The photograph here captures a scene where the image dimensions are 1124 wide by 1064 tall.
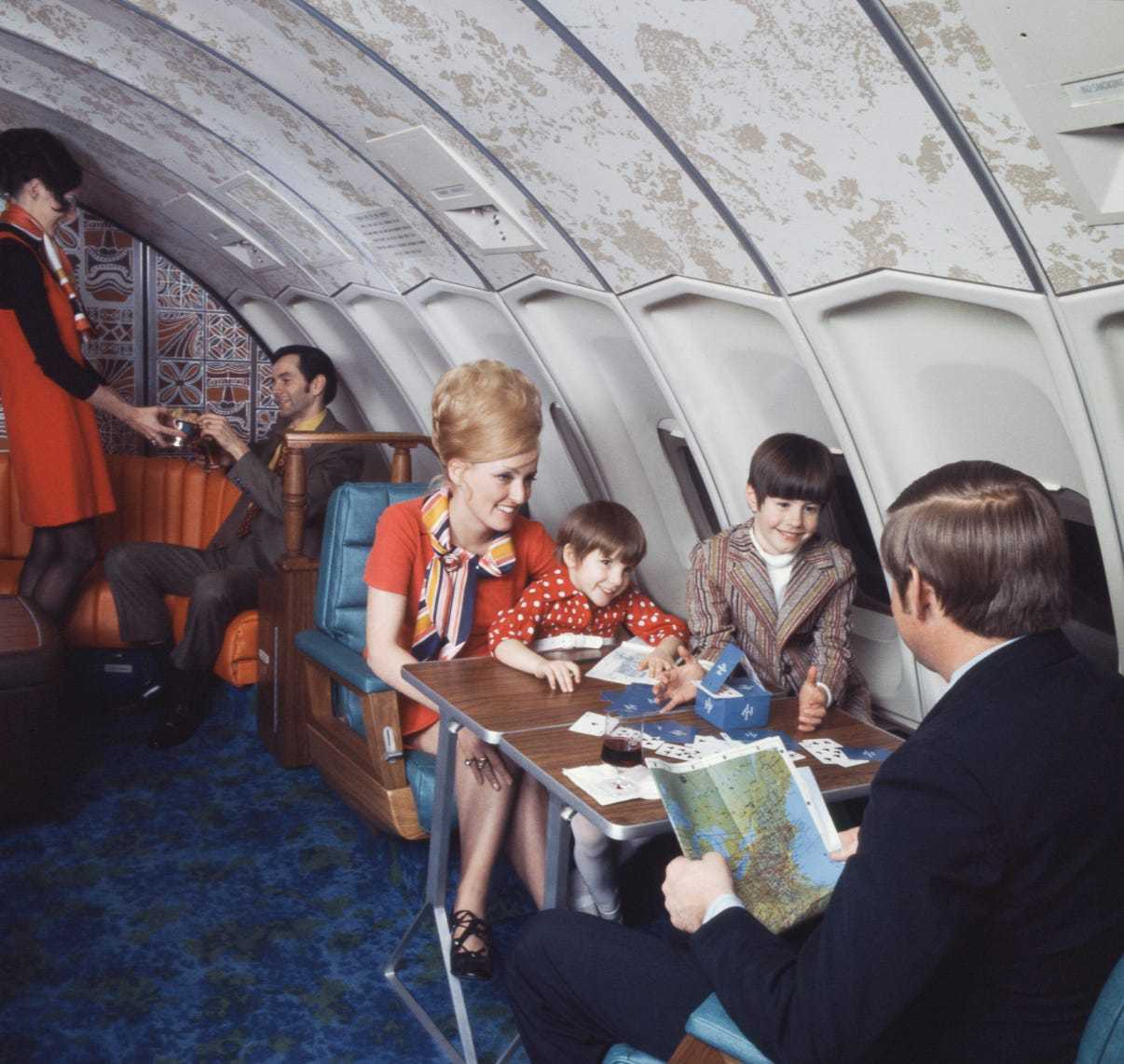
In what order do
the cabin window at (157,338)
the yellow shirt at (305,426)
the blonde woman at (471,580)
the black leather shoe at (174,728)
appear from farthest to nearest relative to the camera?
1. the cabin window at (157,338)
2. the yellow shirt at (305,426)
3. the black leather shoe at (174,728)
4. the blonde woman at (471,580)

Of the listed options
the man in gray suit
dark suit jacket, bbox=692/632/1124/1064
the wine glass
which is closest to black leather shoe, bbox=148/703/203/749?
the man in gray suit

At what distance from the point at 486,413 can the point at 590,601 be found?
0.75m

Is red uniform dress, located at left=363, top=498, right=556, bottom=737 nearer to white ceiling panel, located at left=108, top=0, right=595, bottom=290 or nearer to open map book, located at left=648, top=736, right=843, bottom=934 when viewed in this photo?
white ceiling panel, located at left=108, top=0, right=595, bottom=290

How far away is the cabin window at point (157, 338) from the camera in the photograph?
21.9ft

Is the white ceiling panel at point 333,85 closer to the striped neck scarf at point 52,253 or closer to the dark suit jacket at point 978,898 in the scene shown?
the striped neck scarf at point 52,253

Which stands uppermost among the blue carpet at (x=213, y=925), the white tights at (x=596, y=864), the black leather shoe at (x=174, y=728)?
the white tights at (x=596, y=864)

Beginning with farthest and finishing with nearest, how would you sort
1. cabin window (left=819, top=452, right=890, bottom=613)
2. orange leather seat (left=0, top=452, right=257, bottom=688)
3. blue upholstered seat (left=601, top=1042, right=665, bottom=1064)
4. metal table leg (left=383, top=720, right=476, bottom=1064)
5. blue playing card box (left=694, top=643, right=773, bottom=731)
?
orange leather seat (left=0, top=452, right=257, bottom=688) → cabin window (left=819, top=452, right=890, bottom=613) → metal table leg (left=383, top=720, right=476, bottom=1064) → blue playing card box (left=694, top=643, right=773, bottom=731) → blue upholstered seat (left=601, top=1042, right=665, bottom=1064)

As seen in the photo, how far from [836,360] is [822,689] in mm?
987

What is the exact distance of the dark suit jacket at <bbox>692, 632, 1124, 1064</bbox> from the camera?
1.39 m

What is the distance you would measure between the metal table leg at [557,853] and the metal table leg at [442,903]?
0.49 metres

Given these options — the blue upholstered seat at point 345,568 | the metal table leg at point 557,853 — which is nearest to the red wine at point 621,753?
the metal table leg at point 557,853

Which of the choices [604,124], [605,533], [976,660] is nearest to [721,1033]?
[976,660]

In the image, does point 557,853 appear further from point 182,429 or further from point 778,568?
point 182,429

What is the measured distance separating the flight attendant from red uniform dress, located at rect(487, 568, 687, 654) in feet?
8.43
